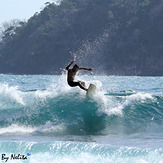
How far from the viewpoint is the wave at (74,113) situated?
39.1 ft

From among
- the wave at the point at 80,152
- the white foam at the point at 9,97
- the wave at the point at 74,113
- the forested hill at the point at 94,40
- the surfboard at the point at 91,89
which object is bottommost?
the wave at the point at 80,152

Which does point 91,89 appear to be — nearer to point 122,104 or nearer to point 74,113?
point 74,113

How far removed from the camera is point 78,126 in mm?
12172

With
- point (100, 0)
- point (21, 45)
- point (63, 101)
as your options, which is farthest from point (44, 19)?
point (63, 101)

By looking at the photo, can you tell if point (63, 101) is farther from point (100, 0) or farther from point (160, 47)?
point (100, 0)

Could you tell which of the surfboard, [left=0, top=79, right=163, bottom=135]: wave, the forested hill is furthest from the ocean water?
the forested hill

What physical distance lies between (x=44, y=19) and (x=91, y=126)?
75951 millimetres

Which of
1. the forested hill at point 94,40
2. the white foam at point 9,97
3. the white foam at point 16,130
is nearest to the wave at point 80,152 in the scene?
the white foam at point 16,130

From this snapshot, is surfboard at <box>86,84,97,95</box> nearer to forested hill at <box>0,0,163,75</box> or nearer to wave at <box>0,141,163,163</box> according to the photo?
wave at <box>0,141,163,163</box>

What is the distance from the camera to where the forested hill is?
65375mm

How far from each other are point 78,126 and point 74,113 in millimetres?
941

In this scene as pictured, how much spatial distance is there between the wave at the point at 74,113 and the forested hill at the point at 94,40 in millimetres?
45580

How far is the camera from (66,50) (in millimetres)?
72562

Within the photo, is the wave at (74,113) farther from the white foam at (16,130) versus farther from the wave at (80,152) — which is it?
the wave at (80,152)
